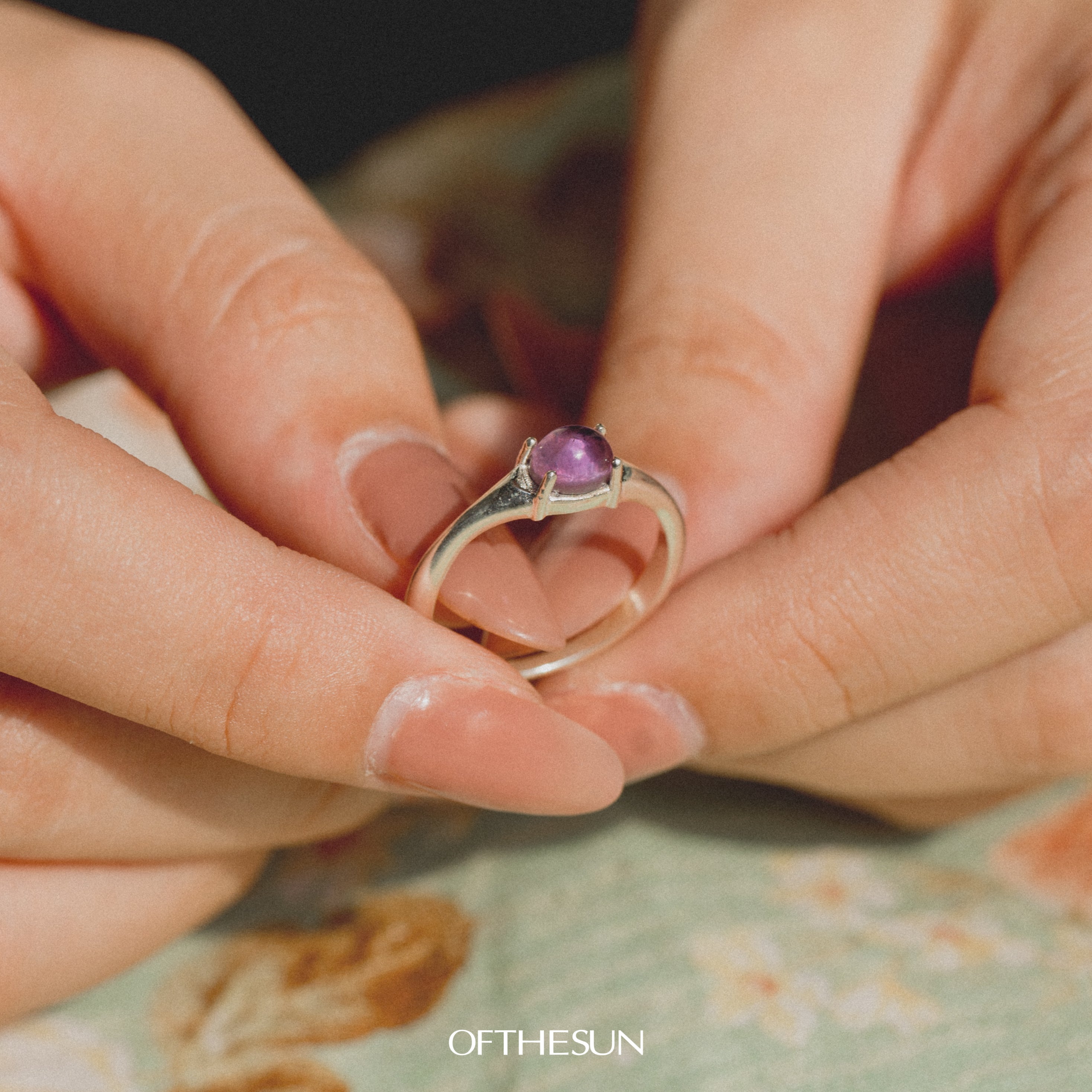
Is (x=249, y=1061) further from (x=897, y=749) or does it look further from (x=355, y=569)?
(x=897, y=749)

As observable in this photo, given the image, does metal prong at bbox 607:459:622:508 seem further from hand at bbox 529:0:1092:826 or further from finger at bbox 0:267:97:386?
finger at bbox 0:267:97:386

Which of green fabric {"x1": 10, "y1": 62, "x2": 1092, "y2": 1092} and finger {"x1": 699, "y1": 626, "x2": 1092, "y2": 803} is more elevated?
finger {"x1": 699, "y1": 626, "x2": 1092, "y2": 803}

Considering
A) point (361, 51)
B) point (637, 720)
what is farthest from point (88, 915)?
point (361, 51)

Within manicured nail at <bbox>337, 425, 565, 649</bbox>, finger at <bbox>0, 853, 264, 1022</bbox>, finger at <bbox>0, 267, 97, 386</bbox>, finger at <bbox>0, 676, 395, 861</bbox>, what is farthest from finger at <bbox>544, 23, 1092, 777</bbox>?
finger at <bbox>0, 267, 97, 386</bbox>

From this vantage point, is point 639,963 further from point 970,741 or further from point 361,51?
point 361,51

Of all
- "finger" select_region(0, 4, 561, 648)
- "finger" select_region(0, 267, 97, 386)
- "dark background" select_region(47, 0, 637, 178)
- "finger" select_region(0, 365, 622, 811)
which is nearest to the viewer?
"finger" select_region(0, 365, 622, 811)

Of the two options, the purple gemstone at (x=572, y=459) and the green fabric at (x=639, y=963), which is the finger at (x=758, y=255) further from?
the green fabric at (x=639, y=963)

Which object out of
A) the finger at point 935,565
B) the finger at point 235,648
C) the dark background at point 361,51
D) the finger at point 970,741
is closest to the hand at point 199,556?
the finger at point 235,648

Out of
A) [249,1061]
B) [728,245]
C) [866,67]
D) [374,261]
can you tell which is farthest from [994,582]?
[374,261]
